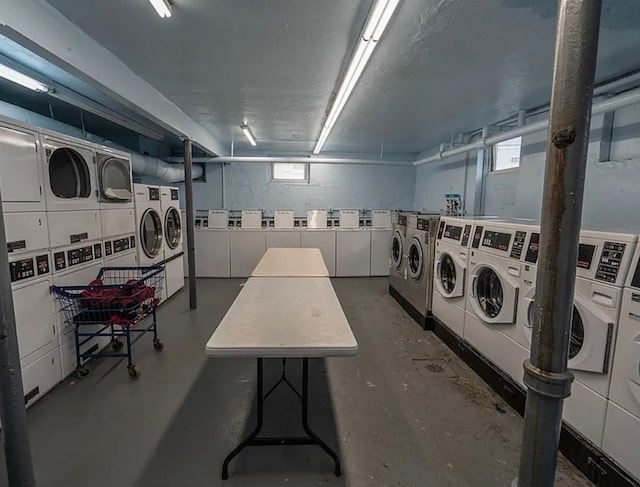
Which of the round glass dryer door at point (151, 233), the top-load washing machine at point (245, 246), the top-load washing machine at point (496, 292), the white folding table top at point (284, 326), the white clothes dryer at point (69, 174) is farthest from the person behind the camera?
the top-load washing machine at point (245, 246)

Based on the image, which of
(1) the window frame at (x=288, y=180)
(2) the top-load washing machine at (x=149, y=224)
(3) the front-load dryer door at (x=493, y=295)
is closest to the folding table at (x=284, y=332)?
(3) the front-load dryer door at (x=493, y=295)

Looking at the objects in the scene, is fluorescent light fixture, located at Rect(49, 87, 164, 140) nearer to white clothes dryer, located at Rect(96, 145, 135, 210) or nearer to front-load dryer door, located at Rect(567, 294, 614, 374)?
white clothes dryer, located at Rect(96, 145, 135, 210)

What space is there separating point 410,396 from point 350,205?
5.62m

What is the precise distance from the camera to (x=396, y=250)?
16.4 feet

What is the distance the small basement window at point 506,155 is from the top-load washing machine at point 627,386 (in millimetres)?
3508

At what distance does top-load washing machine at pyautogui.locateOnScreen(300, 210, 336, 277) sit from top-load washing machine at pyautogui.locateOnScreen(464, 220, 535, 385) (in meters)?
3.45

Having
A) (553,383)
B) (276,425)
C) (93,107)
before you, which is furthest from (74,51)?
(553,383)

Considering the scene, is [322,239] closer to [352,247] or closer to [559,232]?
[352,247]

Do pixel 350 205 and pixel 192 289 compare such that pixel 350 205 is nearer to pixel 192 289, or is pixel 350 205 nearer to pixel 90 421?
pixel 192 289

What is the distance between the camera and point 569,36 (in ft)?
2.93

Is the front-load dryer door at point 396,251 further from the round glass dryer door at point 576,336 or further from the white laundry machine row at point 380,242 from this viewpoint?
the round glass dryer door at point 576,336

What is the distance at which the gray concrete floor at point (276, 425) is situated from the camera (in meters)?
1.82

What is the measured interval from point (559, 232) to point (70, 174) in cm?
365

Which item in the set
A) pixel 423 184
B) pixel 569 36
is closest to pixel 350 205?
pixel 423 184
